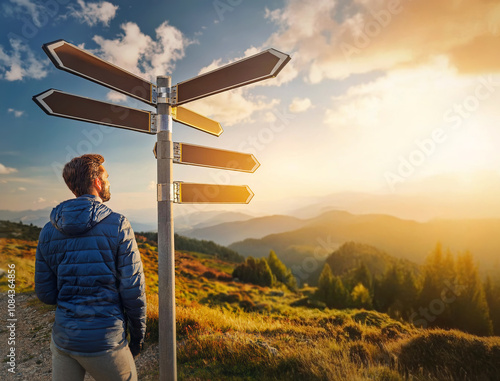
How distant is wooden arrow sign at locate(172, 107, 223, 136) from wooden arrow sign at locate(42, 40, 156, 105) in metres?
0.33

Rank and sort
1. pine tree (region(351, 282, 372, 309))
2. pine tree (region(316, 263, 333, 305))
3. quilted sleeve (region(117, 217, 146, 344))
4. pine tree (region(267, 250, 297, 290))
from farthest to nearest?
pine tree (region(267, 250, 297, 290)) → pine tree (region(316, 263, 333, 305)) → pine tree (region(351, 282, 372, 309)) → quilted sleeve (region(117, 217, 146, 344))

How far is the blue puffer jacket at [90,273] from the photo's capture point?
2.13 metres

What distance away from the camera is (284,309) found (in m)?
38.7

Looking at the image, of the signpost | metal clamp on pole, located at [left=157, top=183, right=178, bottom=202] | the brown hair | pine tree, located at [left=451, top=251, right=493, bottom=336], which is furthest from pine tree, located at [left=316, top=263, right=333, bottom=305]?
the brown hair

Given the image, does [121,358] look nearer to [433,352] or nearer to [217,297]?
[433,352]

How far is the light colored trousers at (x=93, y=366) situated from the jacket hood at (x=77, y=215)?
0.91 meters

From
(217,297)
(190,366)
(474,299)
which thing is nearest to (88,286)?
(190,366)

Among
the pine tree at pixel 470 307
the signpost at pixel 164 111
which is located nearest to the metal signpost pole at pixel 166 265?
the signpost at pixel 164 111

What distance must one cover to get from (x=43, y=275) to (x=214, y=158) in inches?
91.3

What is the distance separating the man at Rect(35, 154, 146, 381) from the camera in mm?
2131

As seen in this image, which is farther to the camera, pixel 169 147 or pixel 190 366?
pixel 190 366

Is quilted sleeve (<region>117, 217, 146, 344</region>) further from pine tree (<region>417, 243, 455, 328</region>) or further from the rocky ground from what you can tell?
pine tree (<region>417, 243, 455, 328</region>)

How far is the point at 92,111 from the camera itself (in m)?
3.32

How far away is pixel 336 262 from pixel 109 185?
158 m
